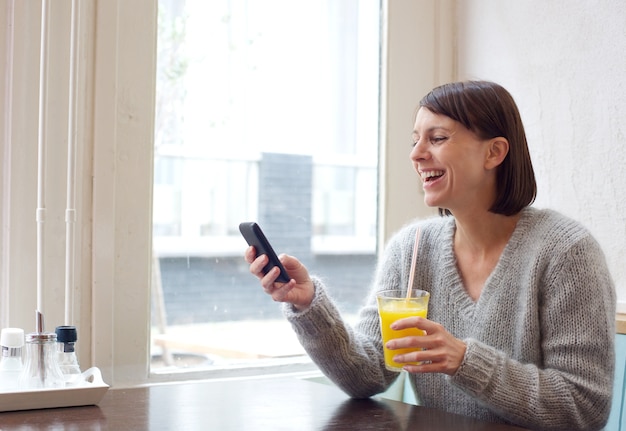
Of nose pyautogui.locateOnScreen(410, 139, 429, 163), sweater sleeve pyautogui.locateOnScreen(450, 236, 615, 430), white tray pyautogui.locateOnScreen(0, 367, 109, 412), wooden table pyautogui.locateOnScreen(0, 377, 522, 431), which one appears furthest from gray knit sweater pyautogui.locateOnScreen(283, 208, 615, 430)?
white tray pyautogui.locateOnScreen(0, 367, 109, 412)

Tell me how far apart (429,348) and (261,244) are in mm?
376

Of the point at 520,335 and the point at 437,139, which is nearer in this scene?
the point at 520,335

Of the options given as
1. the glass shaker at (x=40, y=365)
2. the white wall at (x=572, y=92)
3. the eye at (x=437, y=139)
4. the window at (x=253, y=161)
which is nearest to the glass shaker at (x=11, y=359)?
the glass shaker at (x=40, y=365)

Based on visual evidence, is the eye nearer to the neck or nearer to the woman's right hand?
the neck

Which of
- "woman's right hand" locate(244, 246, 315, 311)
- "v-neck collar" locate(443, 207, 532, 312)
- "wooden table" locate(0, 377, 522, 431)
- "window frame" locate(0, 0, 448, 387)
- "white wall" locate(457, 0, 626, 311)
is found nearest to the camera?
"wooden table" locate(0, 377, 522, 431)

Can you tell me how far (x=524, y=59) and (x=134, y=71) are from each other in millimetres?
1142

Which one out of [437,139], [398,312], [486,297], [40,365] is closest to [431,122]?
[437,139]

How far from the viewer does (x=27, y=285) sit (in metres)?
1.94

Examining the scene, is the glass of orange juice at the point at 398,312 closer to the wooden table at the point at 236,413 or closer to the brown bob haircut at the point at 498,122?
the wooden table at the point at 236,413

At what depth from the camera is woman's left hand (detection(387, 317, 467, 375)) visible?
1.44m

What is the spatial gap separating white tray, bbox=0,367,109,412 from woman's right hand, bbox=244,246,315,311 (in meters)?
0.36

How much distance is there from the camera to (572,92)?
7.45 ft

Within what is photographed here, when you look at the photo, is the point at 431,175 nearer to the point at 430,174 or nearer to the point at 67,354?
the point at 430,174

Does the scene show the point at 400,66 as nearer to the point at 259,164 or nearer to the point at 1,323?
the point at 259,164
